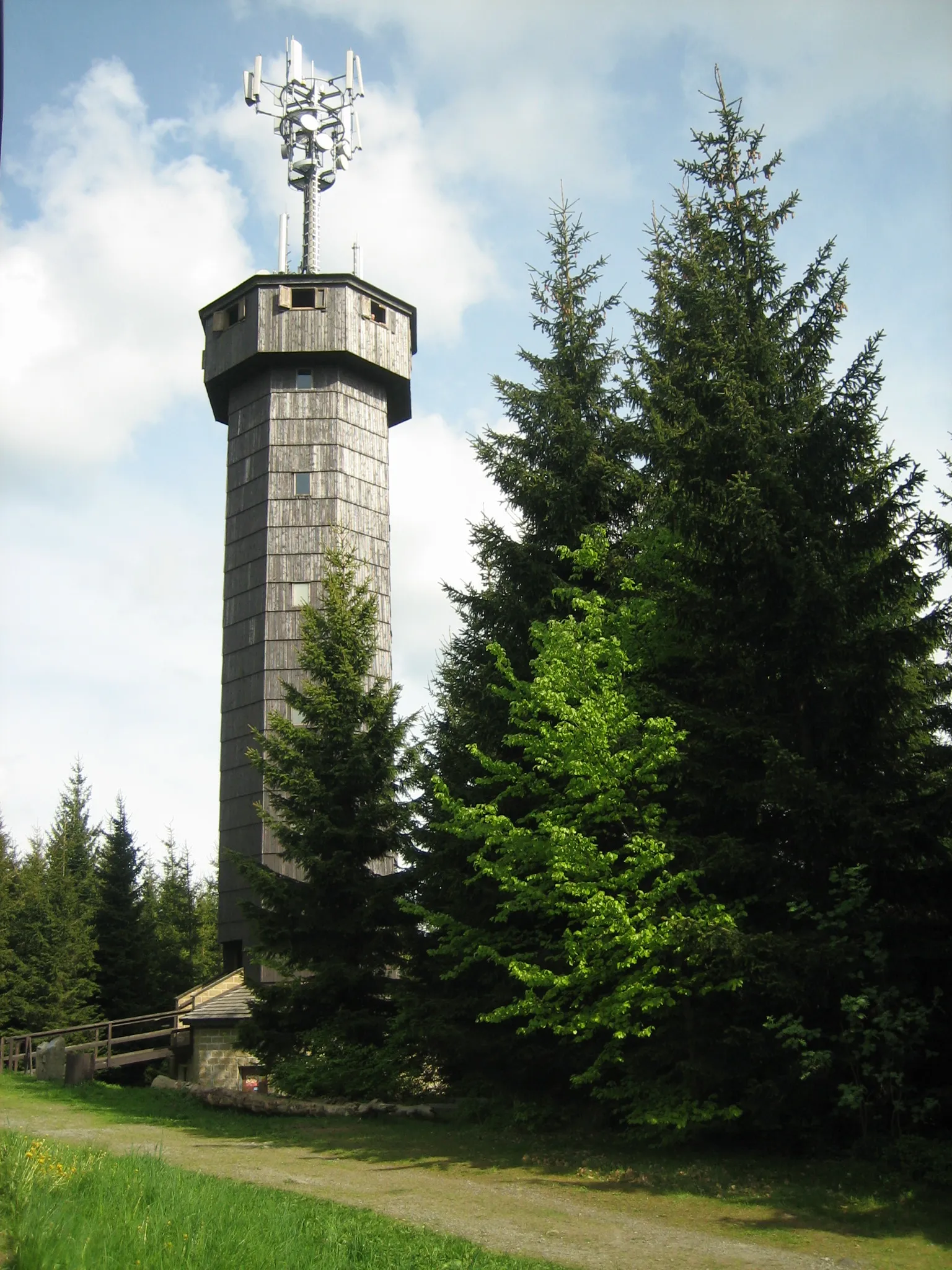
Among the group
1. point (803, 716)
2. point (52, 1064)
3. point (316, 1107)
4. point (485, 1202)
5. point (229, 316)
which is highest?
point (229, 316)

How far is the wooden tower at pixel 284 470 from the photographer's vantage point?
2980 cm

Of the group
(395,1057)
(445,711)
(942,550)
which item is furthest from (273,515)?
(942,550)

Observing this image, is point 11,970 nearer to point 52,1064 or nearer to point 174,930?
point 174,930

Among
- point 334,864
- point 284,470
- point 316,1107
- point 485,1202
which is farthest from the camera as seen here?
point 284,470

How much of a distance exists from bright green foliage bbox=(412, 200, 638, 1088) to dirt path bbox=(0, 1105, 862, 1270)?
10.6 ft

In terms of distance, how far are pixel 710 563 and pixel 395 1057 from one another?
9113 millimetres

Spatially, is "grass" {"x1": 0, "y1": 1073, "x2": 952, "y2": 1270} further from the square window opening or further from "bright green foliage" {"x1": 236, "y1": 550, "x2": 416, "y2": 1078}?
the square window opening

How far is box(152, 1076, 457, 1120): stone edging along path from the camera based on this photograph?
1652cm

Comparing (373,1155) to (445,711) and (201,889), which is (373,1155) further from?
(201,889)

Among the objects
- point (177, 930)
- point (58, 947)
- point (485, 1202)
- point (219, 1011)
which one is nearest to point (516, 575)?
point (485, 1202)

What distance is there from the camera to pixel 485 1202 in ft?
34.5

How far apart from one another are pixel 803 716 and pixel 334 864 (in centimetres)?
867

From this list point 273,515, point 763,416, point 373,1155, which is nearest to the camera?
point 373,1155

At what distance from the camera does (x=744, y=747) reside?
12781 millimetres
